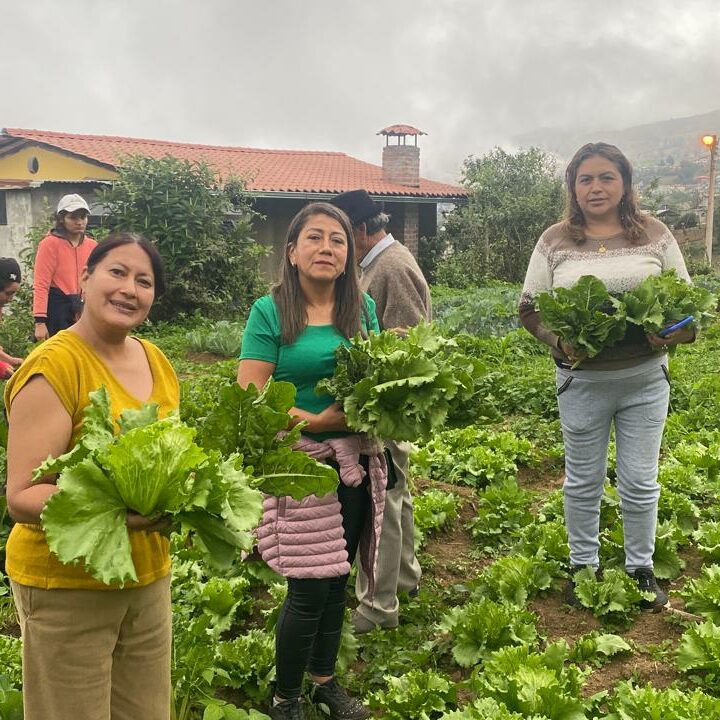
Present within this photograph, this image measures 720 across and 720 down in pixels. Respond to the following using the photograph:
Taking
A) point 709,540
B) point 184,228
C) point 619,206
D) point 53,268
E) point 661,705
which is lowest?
point 661,705

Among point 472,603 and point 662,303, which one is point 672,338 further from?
point 472,603

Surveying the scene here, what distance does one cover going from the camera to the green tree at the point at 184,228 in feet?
45.2

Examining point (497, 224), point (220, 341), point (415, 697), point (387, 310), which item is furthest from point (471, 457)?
point (497, 224)

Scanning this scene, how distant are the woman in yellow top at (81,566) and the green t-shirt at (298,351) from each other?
0.58m

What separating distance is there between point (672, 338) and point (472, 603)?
158 centimetres

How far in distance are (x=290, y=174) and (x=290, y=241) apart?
19243 millimetres

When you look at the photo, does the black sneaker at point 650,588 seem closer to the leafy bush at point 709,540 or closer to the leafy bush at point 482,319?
the leafy bush at point 709,540

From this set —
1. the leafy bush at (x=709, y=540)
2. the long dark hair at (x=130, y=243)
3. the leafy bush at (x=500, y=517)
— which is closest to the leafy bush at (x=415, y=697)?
the leafy bush at (x=500, y=517)

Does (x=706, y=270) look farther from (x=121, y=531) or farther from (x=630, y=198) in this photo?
(x=121, y=531)

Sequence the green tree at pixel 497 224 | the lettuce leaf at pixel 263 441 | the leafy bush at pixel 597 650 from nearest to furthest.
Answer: the lettuce leaf at pixel 263 441, the leafy bush at pixel 597 650, the green tree at pixel 497 224

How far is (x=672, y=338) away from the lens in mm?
3555

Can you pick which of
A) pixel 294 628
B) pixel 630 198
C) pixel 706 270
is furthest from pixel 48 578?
pixel 706 270

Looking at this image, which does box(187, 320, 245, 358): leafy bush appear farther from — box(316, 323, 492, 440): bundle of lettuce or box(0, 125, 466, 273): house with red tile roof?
box(316, 323, 492, 440): bundle of lettuce

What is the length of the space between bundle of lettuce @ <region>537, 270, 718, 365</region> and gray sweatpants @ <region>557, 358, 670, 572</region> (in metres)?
0.23
